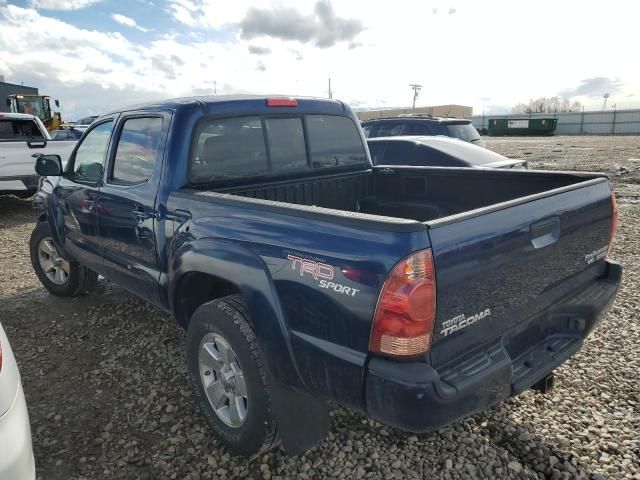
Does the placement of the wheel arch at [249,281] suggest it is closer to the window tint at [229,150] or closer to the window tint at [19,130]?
the window tint at [229,150]

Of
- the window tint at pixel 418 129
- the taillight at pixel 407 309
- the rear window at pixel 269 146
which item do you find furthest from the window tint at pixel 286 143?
the window tint at pixel 418 129

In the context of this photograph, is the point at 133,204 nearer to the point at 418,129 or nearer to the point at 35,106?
the point at 418,129

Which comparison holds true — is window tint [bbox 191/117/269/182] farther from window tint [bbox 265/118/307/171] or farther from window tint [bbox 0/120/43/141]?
window tint [bbox 0/120/43/141]

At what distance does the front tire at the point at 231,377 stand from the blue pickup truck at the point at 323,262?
1 centimetres

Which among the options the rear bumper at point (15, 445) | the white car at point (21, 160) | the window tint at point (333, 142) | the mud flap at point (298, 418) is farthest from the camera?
the white car at point (21, 160)

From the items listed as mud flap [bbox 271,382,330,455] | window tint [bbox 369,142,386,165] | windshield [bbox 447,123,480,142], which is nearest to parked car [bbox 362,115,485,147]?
windshield [bbox 447,123,480,142]

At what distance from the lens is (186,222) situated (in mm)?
2812

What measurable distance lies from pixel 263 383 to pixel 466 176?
2.32 metres

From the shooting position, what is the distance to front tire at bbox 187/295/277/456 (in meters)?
2.40

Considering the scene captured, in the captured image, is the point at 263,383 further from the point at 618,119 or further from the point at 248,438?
the point at 618,119

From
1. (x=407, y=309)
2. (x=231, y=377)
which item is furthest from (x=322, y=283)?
(x=231, y=377)

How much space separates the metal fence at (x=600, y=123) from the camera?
4788 centimetres

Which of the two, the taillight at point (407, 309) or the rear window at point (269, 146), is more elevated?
the rear window at point (269, 146)

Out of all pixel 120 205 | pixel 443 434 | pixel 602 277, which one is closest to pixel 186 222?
pixel 120 205
